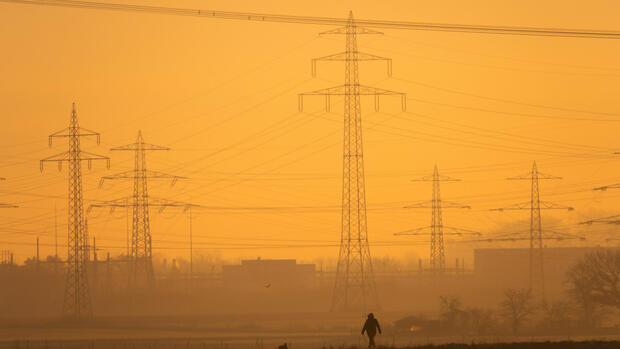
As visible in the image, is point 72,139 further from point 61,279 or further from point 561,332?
point 61,279

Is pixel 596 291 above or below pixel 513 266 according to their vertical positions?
below

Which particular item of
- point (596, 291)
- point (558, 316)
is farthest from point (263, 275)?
point (558, 316)

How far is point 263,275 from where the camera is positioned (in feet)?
518

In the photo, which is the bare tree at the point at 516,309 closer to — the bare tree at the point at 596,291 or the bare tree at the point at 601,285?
the bare tree at the point at 596,291

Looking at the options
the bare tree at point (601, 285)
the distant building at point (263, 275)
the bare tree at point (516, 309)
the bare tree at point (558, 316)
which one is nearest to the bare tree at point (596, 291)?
the bare tree at point (601, 285)

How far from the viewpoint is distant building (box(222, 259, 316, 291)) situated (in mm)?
156500

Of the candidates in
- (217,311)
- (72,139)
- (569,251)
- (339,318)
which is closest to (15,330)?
(72,139)

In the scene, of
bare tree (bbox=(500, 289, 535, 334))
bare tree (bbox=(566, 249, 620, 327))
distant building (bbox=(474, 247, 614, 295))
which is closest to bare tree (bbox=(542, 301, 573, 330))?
bare tree (bbox=(566, 249, 620, 327))

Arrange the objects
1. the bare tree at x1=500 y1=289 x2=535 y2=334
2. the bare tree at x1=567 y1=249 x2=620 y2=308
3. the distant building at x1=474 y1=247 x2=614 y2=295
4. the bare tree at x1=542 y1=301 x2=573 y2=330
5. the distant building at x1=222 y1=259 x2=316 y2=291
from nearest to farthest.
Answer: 1. the bare tree at x1=542 y1=301 x2=573 y2=330
2. the bare tree at x1=500 y1=289 x2=535 y2=334
3. the bare tree at x1=567 y1=249 x2=620 y2=308
4. the distant building at x1=474 y1=247 x2=614 y2=295
5. the distant building at x1=222 y1=259 x2=316 y2=291

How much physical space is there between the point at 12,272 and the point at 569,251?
3510 inches

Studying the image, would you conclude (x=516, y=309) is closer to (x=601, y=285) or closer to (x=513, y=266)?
(x=601, y=285)

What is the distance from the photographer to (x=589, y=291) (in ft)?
290

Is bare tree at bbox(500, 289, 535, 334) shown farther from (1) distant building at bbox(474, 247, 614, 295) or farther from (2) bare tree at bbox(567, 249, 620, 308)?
(1) distant building at bbox(474, 247, 614, 295)

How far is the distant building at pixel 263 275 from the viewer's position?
156m
